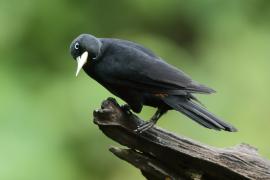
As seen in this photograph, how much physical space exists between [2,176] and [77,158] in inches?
26.0

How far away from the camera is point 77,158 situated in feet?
19.3

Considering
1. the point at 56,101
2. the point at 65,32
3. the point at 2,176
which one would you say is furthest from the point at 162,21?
the point at 2,176

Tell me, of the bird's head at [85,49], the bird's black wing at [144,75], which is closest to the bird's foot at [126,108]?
the bird's black wing at [144,75]

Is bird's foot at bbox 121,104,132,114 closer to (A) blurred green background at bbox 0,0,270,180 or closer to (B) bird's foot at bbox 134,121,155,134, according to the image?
(B) bird's foot at bbox 134,121,155,134

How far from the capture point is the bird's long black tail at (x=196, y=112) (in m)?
3.62

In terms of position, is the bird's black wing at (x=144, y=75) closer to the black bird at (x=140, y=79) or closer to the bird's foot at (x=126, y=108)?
the black bird at (x=140, y=79)

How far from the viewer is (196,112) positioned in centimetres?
369

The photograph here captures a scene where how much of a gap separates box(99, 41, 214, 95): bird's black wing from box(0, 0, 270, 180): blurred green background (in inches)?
79.4

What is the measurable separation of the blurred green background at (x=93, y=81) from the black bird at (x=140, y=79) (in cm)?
198

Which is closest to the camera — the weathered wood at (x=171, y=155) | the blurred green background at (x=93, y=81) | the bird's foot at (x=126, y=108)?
the weathered wood at (x=171, y=155)

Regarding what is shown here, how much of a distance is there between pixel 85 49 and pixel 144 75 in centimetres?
29

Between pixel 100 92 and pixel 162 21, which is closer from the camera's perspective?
pixel 100 92

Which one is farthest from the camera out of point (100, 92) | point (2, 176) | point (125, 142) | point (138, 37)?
point (138, 37)

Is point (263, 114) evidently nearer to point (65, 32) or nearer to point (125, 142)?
point (65, 32)
